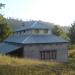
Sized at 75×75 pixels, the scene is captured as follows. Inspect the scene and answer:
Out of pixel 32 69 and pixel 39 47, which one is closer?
pixel 32 69

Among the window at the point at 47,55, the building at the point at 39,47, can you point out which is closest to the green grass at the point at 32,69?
the building at the point at 39,47

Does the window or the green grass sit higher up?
the green grass

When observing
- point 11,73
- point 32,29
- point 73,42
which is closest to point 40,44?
point 32,29

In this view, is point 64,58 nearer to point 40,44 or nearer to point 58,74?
point 40,44

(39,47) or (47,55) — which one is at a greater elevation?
(39,47)

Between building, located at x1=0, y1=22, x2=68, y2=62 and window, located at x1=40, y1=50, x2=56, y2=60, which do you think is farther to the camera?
window, located at x1=40, y1=50, x2=56, y2=60

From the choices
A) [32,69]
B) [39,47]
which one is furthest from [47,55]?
[32,69]

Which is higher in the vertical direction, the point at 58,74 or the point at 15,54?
the point at 58,74

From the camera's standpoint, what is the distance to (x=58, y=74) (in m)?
15.0

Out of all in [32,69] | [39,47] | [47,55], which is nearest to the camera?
[32,69]

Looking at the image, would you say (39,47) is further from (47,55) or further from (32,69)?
(32,69)

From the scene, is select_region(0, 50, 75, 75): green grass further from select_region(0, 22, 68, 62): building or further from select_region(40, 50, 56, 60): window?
select_region(40, 50, 56, 60): window

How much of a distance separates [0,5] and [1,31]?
38.9 meters

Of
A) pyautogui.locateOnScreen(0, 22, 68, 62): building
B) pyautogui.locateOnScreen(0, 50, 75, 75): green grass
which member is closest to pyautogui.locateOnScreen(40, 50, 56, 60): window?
pyautogui.locateOnScreen(0, 22, 68, 62): building
